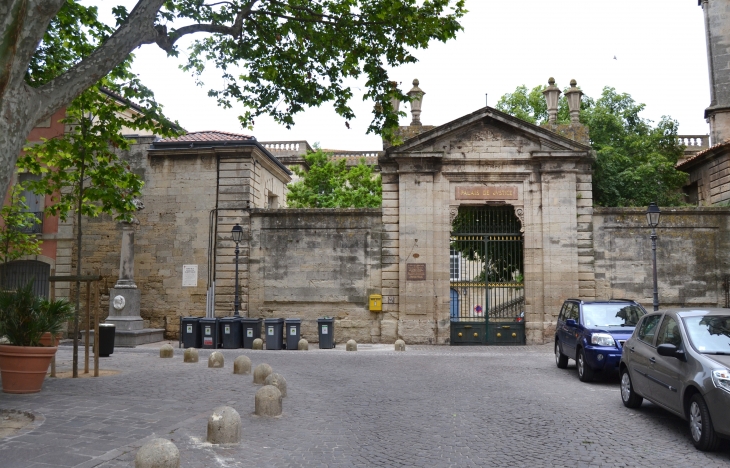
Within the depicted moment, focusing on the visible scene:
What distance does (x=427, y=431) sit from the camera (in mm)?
7293

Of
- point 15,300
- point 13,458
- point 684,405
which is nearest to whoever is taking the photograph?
point 13,458

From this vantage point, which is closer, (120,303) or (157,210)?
(120,303)

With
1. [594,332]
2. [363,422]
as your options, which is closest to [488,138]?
[594,332]

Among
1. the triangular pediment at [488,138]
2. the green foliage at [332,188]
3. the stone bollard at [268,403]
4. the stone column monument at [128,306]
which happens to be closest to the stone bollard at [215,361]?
the stone bollard at [268,403]

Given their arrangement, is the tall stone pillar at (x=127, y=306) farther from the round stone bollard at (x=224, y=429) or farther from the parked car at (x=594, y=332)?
the round stone bollard at (x=224, y=429)

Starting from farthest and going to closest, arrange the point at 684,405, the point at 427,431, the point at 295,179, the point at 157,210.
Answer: the point at 295,179 → the point at 157,210 → the point at 427,431 → the point at 684,405

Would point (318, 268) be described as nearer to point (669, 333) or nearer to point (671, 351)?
point (669, 333)

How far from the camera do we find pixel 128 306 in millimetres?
19219

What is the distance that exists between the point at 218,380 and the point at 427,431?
4.99m

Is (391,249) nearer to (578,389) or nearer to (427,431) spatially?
(578,389)

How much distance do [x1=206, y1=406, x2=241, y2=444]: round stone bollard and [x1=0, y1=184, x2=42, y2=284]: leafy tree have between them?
1423 cm

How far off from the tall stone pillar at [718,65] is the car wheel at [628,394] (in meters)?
23.3

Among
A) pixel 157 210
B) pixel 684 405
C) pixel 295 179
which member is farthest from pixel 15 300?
pixel 295 179

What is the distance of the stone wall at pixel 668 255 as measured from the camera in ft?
63.1
